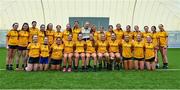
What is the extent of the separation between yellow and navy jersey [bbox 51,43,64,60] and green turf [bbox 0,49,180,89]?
2.36 feet

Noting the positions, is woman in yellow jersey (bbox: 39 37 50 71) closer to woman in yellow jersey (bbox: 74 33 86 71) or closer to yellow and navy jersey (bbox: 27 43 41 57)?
yellow and navy jersey (bbox: 27 43 41 57)

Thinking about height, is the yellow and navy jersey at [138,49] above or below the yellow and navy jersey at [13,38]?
below

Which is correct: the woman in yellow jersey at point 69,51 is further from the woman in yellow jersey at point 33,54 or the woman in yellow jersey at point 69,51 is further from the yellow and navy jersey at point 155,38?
the yellow and navy jersey at point 155,38

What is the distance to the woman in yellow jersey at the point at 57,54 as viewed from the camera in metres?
12.8

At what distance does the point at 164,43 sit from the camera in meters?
14.0

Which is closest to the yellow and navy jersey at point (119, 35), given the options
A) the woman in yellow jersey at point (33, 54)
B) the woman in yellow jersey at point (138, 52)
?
the woman in yellow jersey at point (138, 52)

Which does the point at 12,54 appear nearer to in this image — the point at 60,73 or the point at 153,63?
the point at 60,73

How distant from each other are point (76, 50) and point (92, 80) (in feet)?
8.36

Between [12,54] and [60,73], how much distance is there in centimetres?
186

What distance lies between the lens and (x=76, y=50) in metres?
12.9

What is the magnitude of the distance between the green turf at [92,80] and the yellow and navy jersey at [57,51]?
72cm

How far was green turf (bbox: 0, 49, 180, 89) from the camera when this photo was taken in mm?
9617

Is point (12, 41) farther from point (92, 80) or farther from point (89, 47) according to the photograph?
point (92, 80)

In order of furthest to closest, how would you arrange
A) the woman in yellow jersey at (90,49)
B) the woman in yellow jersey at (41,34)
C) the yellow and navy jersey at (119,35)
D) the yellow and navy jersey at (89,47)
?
the yellow and navy jersey at (119,35) < the woman in yellow jersey at (41,34) < the yellow and navy jersey at (89,47) < the woman in yellow jersey at (90,49)
